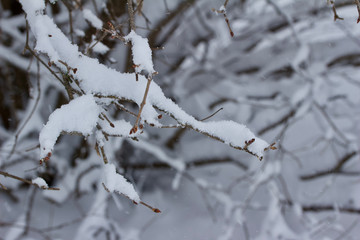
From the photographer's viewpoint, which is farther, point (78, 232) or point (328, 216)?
point (328, 216)

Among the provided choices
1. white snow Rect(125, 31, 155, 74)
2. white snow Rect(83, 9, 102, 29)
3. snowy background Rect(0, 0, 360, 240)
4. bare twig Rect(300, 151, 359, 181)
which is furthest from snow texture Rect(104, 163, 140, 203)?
bare twig Rect(300, 151, 359, 181)

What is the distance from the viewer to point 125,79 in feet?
3.03

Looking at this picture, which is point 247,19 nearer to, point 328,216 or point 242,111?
point 242,111

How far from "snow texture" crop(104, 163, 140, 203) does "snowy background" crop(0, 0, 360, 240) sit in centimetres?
172

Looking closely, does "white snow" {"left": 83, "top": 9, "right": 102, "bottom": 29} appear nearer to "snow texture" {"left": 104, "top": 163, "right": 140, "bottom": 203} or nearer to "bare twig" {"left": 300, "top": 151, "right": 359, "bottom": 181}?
"snow texture" {"left": 104, "top": 163, "right": 140, "bottom": 203}

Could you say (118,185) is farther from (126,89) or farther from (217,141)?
(217,141)

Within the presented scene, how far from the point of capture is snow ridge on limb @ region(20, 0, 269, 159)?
2.86 feet

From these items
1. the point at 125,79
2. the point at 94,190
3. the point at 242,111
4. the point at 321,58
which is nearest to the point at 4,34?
the point at 94,190

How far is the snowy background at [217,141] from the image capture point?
106 inches

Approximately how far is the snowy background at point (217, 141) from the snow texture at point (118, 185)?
1723 mm

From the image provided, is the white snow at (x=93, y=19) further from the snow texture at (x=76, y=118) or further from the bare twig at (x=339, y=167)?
the bare twig at (x=339, y=167)

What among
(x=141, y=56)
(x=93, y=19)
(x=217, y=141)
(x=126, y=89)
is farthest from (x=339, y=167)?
(x=141, y=56)

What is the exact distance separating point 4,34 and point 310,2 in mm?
2641

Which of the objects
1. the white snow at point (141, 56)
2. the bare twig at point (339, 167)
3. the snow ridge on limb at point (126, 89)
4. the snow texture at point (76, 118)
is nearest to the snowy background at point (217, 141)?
the bare twig at point (339, 167)
